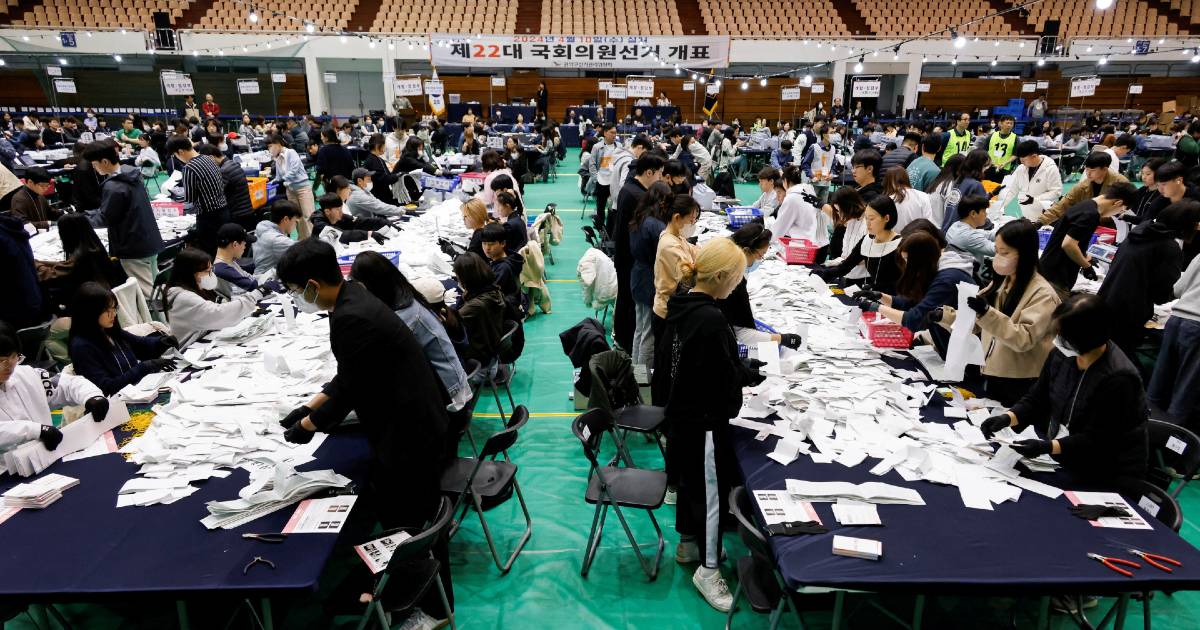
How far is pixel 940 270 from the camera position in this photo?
3.98 metres

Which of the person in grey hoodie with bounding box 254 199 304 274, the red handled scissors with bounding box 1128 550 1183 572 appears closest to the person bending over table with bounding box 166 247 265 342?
the person in grey hoodie with bounding box 254 199 304 274

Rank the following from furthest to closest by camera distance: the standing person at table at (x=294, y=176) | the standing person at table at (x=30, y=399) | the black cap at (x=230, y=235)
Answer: the standing person at table at (x=294, y=176)
the black cap at (x=230, y=235)
the standing person at table at (x=30, y=399)

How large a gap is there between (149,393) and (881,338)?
4.01 meters

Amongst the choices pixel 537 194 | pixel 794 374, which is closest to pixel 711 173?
pixel 537 194

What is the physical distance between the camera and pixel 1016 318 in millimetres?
3260

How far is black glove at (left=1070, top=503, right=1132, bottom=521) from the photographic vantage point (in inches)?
96.5

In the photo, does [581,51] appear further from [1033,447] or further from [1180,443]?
[1033,447]

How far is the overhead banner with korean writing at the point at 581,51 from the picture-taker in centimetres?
2192

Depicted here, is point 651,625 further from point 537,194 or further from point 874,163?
point 537,194

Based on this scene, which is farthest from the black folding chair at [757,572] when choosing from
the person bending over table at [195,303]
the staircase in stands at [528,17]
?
the staircase in stands at [528,17]

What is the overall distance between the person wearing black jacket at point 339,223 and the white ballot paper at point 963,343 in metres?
4.72

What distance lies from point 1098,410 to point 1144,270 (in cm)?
240

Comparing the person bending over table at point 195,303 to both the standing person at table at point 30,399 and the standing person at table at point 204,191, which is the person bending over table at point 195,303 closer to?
the standing person at table at point 30,399

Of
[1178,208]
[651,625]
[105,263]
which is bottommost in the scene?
[651,625]
